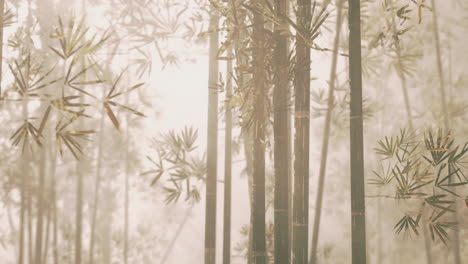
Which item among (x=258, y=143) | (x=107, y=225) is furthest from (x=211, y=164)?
(x=107, y=225)

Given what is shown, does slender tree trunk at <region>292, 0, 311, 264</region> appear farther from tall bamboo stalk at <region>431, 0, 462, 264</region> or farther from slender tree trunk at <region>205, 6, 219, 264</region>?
tall bamboo stalk at <region>431, 0, 462, 264</region>

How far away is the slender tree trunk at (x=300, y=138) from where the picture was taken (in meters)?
2.69

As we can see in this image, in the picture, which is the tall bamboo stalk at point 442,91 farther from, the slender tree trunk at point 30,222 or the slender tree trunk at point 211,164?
the slender tree trunk at point 30,222

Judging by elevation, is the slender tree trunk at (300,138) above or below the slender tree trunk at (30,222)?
above

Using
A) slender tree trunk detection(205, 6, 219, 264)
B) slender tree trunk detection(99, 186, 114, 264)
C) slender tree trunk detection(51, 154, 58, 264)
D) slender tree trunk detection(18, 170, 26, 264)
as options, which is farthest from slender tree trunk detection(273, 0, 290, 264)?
slender tree trunk detection(99, 186, 114, 264)

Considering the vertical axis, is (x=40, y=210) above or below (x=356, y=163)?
below

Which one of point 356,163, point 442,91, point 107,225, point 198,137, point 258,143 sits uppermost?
point 442,91

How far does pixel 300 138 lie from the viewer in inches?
107

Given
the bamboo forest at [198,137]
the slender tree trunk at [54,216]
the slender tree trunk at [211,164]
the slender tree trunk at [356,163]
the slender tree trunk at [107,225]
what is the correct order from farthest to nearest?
the slender tree trunk at [107,225], the slender tree trunk at [54,216], the bamboo forest at [198,137], the slender tree trunk at [211,164], the slender tree trunk at [356,163]

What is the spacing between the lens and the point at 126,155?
28.0ft

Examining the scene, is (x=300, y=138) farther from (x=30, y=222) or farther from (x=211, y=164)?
(x=30, y=222)

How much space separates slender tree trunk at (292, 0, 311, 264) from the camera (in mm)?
2688

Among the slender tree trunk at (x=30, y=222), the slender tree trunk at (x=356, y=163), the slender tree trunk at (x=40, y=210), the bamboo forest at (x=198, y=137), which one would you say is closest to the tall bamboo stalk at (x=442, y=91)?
the bamboo forest at (x=198, y=137)

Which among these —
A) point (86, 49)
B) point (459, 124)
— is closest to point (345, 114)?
point (459, 124)
